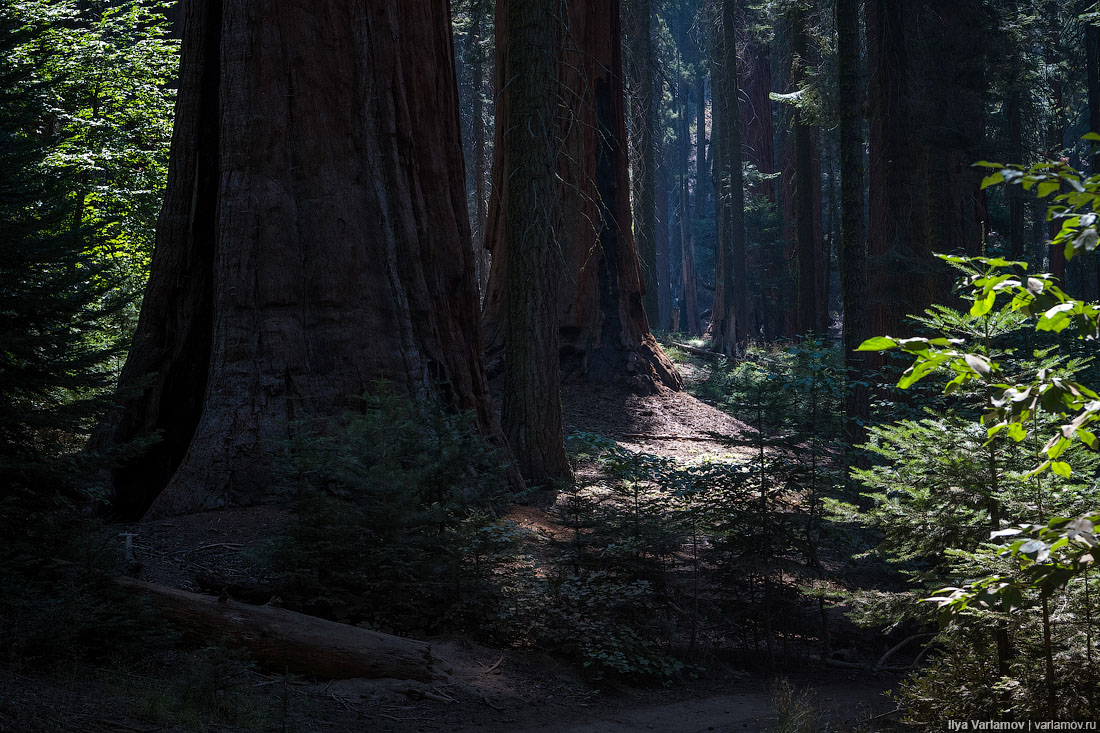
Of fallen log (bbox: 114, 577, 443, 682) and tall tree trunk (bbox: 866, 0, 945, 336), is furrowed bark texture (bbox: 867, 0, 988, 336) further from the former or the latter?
fallen log (bbox: 114, 577, 443, 682)

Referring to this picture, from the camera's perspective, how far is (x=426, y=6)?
30.9 feet

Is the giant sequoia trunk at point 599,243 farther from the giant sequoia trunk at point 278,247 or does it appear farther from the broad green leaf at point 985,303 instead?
the broad green leaf at point 985,303

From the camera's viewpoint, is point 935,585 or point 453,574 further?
point 453,574

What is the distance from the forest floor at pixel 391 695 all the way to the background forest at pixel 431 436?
31mm

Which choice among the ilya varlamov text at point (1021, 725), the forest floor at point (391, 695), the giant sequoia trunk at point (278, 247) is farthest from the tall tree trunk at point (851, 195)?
the ilya varlamov text at point (1021, 725)

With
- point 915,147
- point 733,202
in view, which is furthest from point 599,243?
point 733,202

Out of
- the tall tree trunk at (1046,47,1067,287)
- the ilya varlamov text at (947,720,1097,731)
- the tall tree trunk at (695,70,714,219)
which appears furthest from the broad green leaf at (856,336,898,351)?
the tall tree trunk at (695,70,714,219)

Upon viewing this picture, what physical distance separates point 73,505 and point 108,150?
966cm

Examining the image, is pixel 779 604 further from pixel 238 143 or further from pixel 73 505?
pixel 238 143

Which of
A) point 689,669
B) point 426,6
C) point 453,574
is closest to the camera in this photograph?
point 453,574

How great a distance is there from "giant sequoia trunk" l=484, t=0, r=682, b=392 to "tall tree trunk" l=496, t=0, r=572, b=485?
4.14 m

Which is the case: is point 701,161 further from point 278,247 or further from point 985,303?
point 985,303

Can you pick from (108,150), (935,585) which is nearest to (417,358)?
(935,585)

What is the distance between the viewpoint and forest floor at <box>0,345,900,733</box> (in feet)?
12.7
